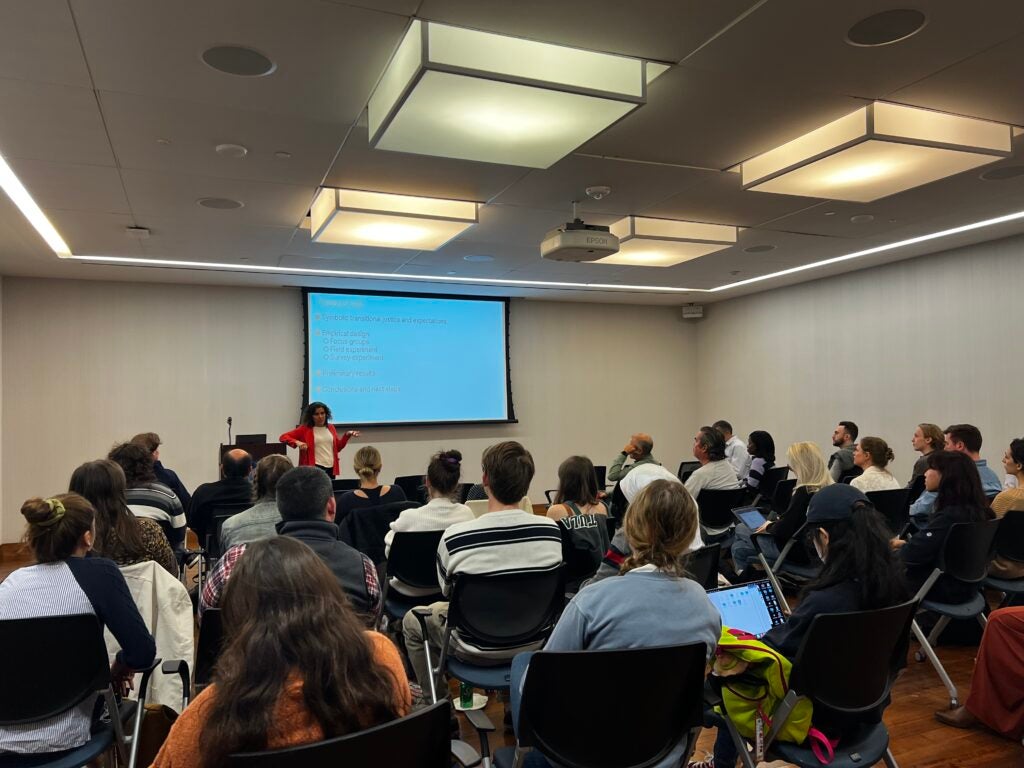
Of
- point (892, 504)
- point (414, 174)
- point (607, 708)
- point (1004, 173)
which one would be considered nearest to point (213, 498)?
point (414, 174)

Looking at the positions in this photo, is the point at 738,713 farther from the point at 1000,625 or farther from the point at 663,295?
the point at 663,295

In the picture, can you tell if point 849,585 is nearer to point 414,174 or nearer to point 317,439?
point 414,174

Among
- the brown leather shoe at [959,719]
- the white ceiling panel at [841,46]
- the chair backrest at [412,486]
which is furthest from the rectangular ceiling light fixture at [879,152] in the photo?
the chair backrest at [412,486]

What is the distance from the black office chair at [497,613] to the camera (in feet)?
9.08

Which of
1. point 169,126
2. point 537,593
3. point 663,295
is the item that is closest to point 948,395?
point 663,295

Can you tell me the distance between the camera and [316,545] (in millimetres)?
2520

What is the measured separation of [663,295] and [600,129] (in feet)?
22.6

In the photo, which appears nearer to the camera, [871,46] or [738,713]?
[738,713]

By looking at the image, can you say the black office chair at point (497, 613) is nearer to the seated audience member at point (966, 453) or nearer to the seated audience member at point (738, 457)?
the seated audience member at point (966, 453)

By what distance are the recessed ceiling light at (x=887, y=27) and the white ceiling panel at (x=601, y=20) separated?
55cm

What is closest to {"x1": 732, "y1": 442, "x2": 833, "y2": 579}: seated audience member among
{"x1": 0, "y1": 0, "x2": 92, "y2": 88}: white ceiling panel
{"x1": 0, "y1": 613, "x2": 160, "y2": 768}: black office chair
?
{"x1": 0, "y1": 613, "x2": 160, "y2": 768}: black office chair

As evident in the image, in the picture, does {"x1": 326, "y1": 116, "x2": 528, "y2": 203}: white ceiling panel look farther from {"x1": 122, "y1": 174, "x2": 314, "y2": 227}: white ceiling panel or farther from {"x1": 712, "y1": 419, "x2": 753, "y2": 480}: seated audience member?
{"x1": 712, "y1": 419, "x2": 753, "y2": 480}: seated audience member

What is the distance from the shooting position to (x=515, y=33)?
2.94 meters

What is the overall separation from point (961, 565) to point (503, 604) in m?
2.50
